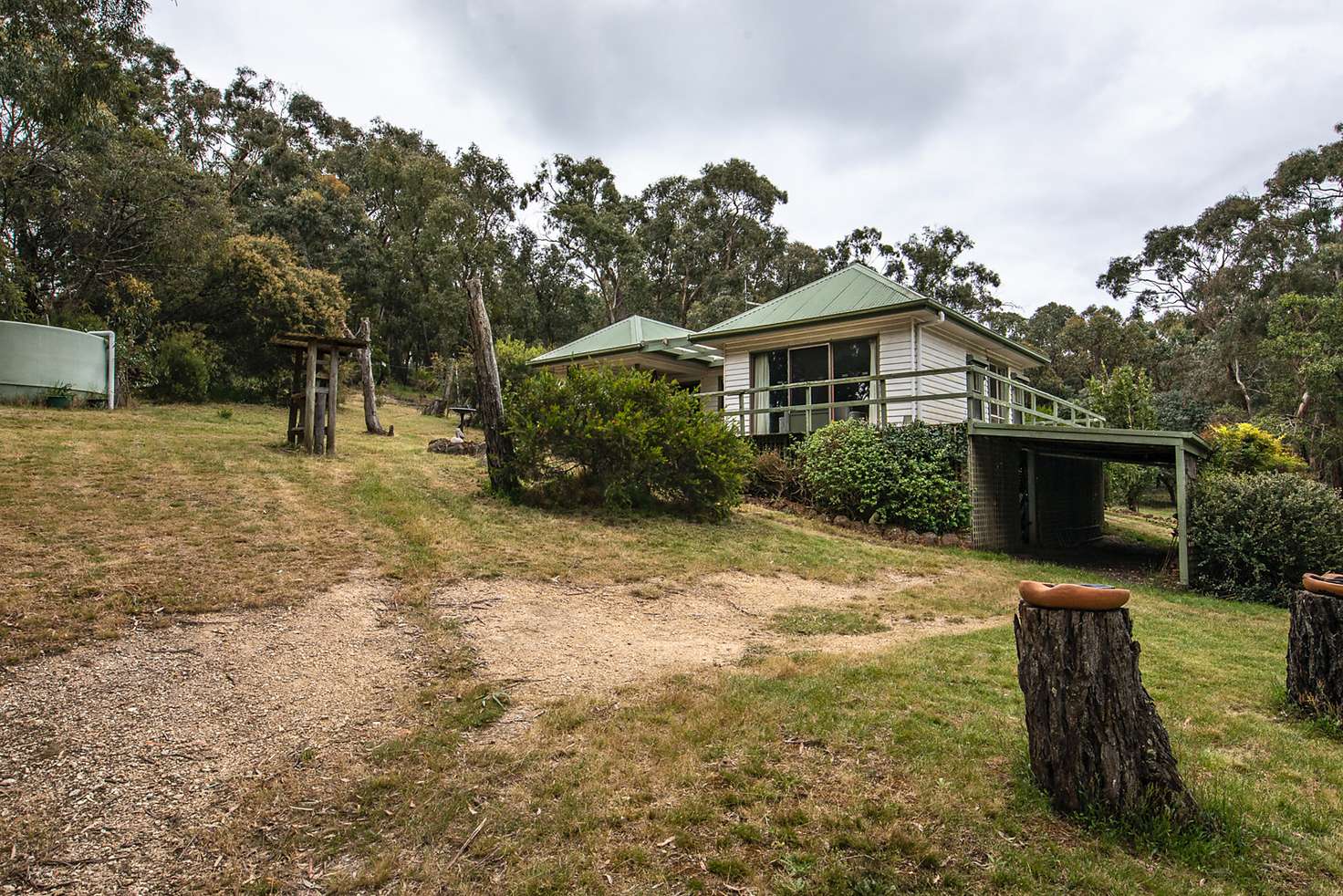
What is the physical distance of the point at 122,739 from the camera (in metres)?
3.24

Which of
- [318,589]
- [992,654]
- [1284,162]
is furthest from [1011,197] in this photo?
[318,589]

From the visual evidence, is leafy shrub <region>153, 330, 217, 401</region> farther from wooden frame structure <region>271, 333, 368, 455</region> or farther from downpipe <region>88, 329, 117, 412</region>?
wooden frame structure <region>271, 333, 368, 455</region>

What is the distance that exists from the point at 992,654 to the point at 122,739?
217 inches

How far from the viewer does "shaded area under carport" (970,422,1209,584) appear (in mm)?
9945

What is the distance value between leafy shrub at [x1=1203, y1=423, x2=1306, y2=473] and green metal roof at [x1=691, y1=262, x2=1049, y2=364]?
5232 mm

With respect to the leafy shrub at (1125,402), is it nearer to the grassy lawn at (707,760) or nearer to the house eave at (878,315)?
the house eave at (878,315)

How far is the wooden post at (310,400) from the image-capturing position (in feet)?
37.7

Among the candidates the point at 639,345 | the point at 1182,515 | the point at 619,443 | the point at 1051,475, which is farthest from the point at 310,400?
the point at 1051,475

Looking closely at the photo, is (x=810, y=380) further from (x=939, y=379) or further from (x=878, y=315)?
(x=939, y=379)

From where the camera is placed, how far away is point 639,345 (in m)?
19.4

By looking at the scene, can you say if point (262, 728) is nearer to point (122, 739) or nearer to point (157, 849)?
point (122, 739)

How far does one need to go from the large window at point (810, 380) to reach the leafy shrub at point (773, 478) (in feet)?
4.22

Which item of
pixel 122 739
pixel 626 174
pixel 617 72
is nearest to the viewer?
pixel 122 739

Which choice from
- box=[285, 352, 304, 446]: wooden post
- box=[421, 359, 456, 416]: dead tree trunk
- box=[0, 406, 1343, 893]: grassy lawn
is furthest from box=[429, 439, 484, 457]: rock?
box=[421, 359, 456, 416]: dead tree trunk
